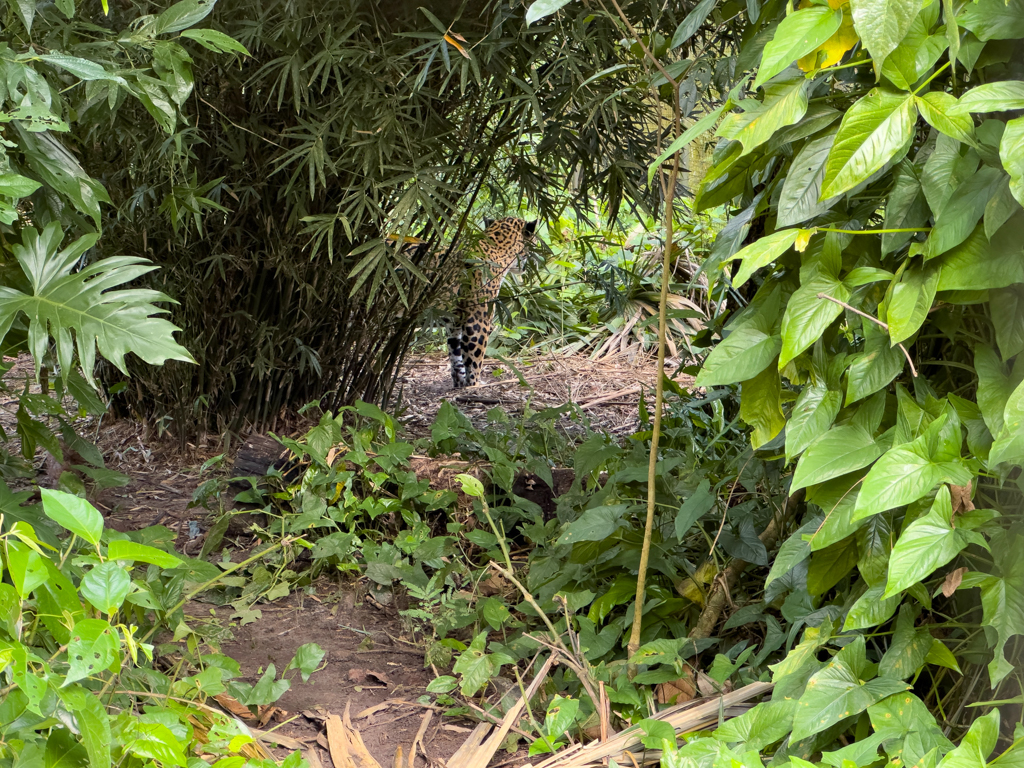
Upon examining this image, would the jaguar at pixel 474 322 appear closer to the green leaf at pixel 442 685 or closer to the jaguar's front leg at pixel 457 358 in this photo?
the jaguar's front leg at pixel 457 358

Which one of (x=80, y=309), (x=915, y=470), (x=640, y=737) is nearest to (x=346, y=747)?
(x=640, y=737)

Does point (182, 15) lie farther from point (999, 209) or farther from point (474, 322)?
point (474, 322)

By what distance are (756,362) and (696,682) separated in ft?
2.42

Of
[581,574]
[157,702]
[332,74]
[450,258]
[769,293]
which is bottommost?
[581,574]

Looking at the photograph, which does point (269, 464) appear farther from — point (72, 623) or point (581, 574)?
point (72, 623)

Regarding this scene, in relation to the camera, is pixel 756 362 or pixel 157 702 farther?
pixel 157 702

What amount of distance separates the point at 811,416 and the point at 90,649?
0.91 metres

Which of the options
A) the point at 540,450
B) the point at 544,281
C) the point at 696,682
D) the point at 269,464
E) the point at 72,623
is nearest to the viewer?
the point at 72,623

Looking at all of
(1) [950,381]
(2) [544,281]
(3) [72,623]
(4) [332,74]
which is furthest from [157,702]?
(2) [544,281]

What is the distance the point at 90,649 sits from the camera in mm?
961

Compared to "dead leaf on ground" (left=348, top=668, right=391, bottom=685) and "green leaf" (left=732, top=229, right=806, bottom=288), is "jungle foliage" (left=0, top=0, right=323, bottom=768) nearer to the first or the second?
"dead leaf on ground" (left=348, top=668, right=391, bottom=685)

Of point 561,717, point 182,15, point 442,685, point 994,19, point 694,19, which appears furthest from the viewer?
point 442,685

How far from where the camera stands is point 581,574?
1.94 metres

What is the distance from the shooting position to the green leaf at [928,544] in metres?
0.95
